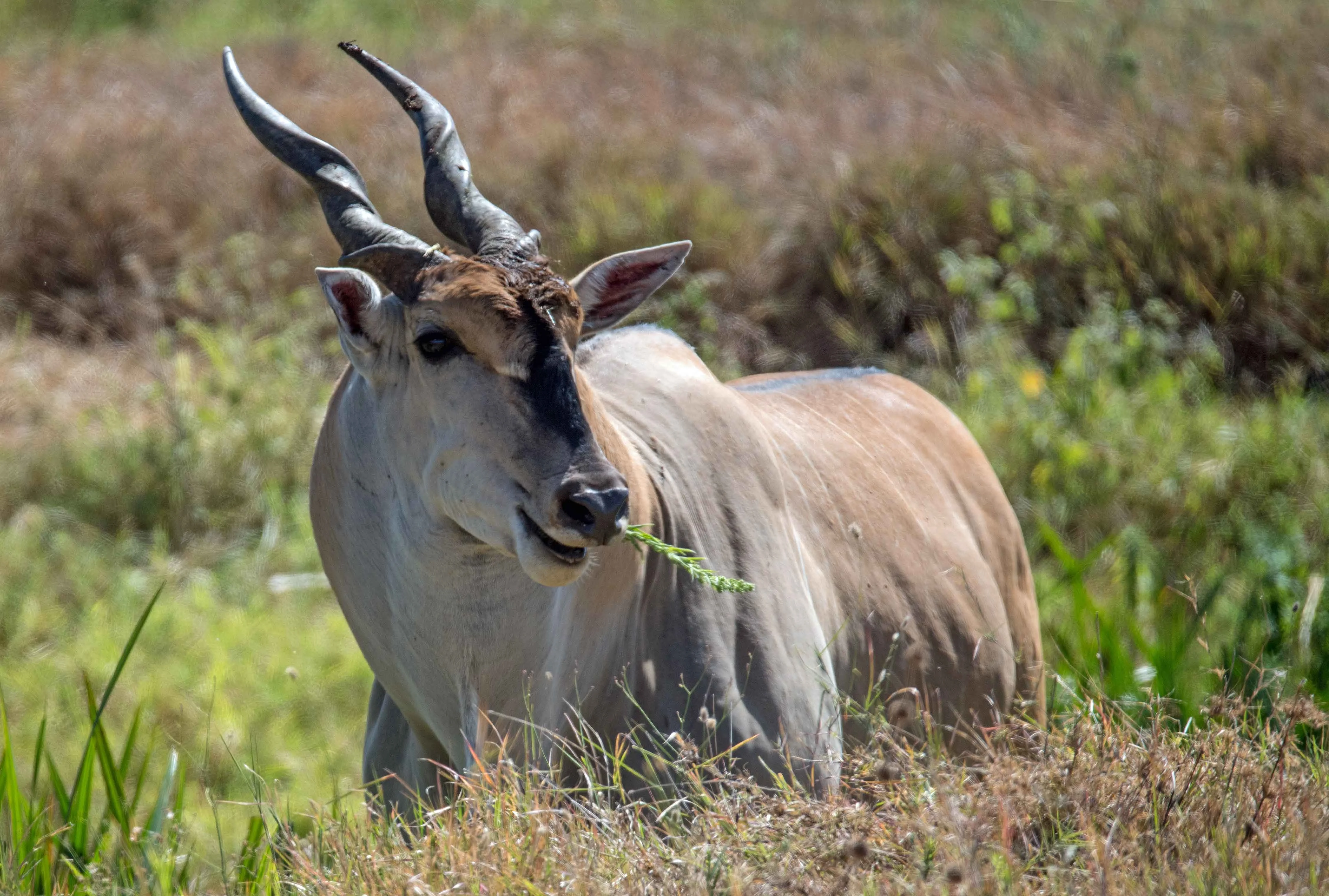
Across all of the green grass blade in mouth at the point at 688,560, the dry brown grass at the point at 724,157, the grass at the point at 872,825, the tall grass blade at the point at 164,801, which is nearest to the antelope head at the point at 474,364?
the green grass blade in mouth at the point at 688,560

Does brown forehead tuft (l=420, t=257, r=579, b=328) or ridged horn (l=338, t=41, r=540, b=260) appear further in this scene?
ridged horn (l=338, t=41, r=540, b=260)

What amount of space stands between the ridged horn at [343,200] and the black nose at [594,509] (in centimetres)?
66

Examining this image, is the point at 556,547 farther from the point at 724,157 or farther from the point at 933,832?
the point at 724,157

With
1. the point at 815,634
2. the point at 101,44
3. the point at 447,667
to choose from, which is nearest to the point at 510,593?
the point at 447,667

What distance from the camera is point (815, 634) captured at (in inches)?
138

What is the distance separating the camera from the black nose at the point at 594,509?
2.77 meters

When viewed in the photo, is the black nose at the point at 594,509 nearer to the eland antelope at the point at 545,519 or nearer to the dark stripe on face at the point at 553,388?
the eland antelope at the point at 545,519

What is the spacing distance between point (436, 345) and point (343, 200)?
0.57m

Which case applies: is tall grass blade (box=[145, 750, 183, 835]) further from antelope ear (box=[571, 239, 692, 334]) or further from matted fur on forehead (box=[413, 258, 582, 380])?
antelope ear (box=[571, 239, 692, 334])

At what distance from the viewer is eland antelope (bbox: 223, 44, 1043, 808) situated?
2.97 m

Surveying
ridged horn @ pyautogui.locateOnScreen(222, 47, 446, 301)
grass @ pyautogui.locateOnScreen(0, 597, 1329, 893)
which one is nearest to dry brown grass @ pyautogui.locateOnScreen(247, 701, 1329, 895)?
grass @ pyautogui.locateOnScreen(0, 597, 1329, 893)

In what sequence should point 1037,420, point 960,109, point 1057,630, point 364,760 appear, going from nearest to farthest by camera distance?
point 364,760, point 1057,630, point 1037,420, point 960,109

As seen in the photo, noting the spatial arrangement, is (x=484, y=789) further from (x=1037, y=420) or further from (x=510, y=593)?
(x=1037, y=420)

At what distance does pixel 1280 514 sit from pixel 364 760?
15.4 feet
